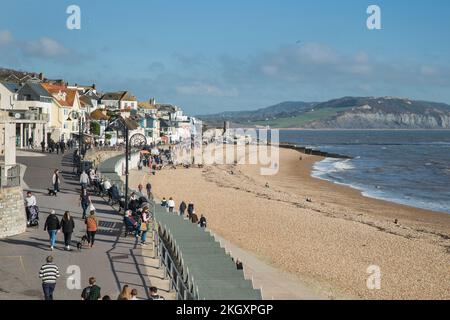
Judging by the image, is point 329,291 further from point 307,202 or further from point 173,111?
point 173,111

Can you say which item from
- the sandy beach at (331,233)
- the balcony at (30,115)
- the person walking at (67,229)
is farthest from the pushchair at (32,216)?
the balcony at (30,115)

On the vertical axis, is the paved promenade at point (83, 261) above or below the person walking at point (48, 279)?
below

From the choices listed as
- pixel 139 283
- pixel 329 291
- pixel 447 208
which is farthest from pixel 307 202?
pixel 139 283

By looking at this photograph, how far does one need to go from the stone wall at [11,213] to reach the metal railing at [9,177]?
10.0 inches

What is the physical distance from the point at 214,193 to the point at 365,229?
14337 millimetres

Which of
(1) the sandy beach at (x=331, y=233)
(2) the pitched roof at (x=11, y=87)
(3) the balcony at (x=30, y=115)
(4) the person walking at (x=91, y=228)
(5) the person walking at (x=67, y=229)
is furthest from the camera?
(2) the pitched roof at (x=11, y=87)

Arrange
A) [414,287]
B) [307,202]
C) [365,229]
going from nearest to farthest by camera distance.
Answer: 1. [414,287]
2. [365,229]
3. [307,202]

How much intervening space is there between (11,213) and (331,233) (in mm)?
15481

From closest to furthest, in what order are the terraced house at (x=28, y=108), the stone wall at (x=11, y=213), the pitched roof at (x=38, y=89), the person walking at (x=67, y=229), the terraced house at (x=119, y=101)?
the person walking at (x=67, y=229), the stone wall at (x=11, y=213), the terraced house at (x=28, y=108), the pitched roof at (x=38, y=89), the terraced house at (x=119, y=101)

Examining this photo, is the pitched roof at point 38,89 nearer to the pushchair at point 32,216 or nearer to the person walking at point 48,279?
the pushchair at point 32,216

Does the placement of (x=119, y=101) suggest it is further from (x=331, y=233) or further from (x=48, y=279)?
(x=48, y=279)

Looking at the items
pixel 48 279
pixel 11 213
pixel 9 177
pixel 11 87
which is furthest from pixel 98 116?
pixel 48 279

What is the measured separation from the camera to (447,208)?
3981cm

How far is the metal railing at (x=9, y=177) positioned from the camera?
57.4 feet
